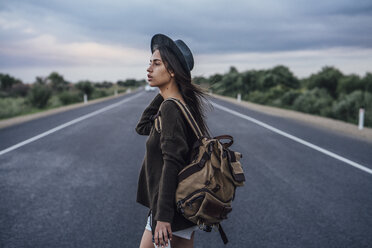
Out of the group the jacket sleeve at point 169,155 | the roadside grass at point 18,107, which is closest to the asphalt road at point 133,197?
the jacket sleeve at point 169,155

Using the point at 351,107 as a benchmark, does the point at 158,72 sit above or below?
above

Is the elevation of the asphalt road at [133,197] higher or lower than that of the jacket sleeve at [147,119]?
lower

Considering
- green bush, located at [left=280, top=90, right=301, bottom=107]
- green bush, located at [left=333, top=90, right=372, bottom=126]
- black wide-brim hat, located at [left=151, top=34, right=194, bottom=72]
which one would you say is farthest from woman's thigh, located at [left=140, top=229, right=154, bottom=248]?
green bush, located at [left=280, top=90, right=301, bottom=107]

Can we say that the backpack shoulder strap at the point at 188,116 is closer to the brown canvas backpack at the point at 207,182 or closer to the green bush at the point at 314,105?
the brown canvas backpack at the point at 207,182

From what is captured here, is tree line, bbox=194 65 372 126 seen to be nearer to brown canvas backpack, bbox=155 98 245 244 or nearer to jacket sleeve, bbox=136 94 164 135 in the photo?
jacket sleeve, bbox=136 94 164 135

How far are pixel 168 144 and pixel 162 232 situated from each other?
19.3 inches

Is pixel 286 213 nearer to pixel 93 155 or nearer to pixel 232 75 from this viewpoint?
pixel 93 155

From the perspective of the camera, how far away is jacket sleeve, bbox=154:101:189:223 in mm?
1776

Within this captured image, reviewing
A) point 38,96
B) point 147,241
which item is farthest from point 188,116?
point 38,96

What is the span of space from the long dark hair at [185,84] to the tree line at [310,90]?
0.24 metres

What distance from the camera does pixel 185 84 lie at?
2.04 meters

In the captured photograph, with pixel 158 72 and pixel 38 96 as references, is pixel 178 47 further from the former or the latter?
pixel 38 96

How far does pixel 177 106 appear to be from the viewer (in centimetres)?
183

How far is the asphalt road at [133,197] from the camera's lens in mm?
3516
